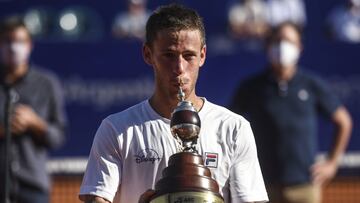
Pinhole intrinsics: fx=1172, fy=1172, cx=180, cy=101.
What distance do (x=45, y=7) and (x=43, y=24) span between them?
0.16 m

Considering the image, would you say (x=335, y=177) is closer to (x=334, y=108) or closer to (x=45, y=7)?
(x=334, y=108)

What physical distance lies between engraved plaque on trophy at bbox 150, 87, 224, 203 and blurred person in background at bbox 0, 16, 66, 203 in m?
4.02

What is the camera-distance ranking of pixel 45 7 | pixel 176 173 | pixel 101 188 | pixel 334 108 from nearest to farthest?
pixel 176 173
pixel 101 188
pixel 334 108
pixel 45 7

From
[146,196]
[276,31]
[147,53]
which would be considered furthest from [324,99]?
[146,196]

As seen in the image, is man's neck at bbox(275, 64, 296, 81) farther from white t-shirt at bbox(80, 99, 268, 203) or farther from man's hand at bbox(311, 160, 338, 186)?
white t-shirt at bbox(80, 99, 268, 203)

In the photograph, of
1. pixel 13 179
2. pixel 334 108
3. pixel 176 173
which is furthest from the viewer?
pixel 334 108

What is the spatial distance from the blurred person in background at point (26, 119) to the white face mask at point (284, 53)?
6.66 feet

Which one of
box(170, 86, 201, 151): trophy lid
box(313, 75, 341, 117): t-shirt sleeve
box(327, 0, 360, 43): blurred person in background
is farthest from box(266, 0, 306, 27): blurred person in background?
box(170, 86, 201, 151): trophy lid

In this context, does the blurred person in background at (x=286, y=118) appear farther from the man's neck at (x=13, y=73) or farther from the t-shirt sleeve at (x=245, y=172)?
the t-shirt sleeve at (x=245, y=172)

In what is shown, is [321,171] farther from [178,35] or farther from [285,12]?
[178,35]

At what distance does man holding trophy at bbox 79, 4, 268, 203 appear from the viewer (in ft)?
15.1

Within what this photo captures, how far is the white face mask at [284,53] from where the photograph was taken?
9797 mm

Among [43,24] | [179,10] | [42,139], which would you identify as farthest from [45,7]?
[179,10]

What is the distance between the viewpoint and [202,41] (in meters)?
4.68
